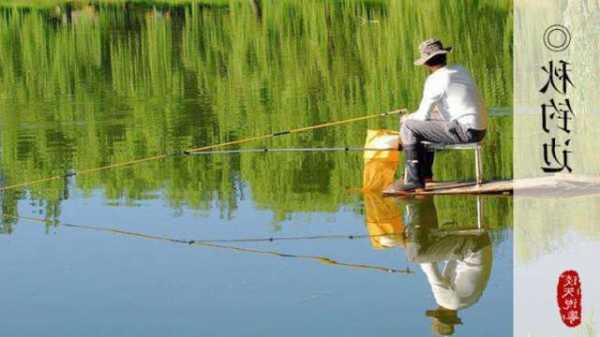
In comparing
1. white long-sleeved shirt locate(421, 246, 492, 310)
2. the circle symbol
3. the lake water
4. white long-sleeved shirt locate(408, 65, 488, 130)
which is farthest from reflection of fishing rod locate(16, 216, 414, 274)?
the circle symbol

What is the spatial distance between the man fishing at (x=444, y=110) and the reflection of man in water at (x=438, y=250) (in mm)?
494

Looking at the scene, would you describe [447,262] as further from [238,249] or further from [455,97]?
[455,97]

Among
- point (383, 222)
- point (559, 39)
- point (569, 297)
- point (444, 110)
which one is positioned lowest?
point (569, 297)

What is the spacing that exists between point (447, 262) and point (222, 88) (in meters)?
12.1

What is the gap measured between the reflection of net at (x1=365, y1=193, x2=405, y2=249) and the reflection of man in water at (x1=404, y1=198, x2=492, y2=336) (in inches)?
3.1

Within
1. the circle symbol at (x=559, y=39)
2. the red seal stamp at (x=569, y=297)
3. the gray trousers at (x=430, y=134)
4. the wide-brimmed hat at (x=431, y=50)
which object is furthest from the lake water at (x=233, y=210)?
the wide-brimmed hat at (x=431, y=50)

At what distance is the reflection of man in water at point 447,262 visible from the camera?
884cm

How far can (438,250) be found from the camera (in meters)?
10.4

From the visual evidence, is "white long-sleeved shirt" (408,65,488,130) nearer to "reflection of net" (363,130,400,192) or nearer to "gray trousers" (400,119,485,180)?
"gray trousers" (400,119,485,180)

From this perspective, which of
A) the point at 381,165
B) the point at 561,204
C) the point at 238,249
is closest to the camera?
the point at 238,249

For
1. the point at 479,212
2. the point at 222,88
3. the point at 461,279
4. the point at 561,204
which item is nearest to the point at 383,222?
the point at 479,212

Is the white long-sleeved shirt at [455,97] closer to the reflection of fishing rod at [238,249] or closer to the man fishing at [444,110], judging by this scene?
the man fishing at [444,110]

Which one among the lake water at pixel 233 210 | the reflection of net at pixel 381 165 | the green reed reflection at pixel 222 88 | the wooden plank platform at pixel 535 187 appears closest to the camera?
the lake water at pixel 233 210

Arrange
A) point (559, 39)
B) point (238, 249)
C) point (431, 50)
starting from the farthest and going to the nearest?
point (559, 39) → point (431, 50) → point (238, 249)
